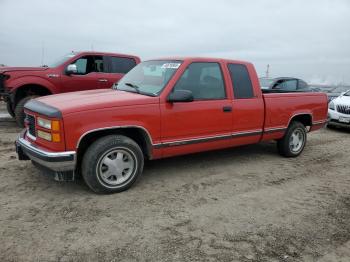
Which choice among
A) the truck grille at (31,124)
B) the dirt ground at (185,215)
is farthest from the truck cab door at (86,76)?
the truck grille at (31,124)

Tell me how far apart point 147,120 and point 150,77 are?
928 mm

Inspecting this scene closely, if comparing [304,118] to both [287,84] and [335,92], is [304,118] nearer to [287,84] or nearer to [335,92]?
[287,84]

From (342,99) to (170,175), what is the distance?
305 inches

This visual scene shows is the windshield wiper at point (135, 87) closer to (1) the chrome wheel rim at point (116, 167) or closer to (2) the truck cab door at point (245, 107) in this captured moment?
(1) the chrome wheel rim at point (116, 167)

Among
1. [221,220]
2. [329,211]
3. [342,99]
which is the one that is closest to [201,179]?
[221,220]

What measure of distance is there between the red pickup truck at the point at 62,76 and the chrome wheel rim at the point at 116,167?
486cm

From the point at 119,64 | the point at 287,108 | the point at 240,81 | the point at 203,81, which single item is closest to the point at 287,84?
the point at 119,64

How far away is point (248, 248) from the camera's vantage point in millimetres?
3270

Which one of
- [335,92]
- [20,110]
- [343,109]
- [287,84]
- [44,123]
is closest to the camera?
[44,123]

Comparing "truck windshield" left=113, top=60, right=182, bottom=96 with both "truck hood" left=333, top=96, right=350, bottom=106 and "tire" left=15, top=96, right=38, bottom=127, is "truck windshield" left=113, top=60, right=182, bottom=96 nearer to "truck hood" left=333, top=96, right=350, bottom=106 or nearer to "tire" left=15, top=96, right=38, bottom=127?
"tire" left=15, top=96, right=38, bottom=127

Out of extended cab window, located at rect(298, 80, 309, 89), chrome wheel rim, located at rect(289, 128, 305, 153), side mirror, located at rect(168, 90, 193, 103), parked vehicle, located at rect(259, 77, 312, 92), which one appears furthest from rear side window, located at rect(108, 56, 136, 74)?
extended cab window, located at rect(298, 80, 309, 89)

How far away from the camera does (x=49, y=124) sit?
4.05 m

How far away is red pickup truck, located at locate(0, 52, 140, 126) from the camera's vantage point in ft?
27.4

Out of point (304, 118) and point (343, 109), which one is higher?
point (304, 118)
